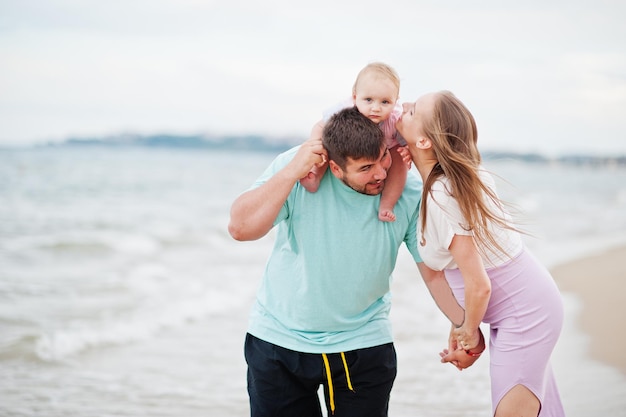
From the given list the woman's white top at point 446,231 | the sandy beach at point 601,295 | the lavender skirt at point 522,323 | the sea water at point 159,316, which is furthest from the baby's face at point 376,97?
the sandy beach at point 601,295

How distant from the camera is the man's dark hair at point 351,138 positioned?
2.79 metres

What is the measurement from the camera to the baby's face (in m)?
3.14

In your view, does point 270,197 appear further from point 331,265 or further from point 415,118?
point 415,118

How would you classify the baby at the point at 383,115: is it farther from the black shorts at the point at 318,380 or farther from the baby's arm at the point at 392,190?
the black shorts at the point at 318,380

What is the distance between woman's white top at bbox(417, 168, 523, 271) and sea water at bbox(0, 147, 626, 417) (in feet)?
0.62

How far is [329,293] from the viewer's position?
2.95m

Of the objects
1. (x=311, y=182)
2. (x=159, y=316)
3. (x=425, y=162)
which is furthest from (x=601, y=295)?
(x=311, y=182)

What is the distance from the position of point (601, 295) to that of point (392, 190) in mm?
6236

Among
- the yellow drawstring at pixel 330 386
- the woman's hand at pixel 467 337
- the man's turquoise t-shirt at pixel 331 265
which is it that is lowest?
the yellow drawstring at pixel 330 386

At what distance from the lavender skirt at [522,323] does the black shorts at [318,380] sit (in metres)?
0.46

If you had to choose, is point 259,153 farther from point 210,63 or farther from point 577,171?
point 577,171

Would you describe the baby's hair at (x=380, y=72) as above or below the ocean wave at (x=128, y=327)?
above

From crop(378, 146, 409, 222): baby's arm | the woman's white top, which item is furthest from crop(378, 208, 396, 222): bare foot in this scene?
the woman's white top

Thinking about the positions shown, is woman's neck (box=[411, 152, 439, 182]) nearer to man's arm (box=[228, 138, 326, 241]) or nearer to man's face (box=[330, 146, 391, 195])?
man's face (box=[330, 146, 391, 195])
